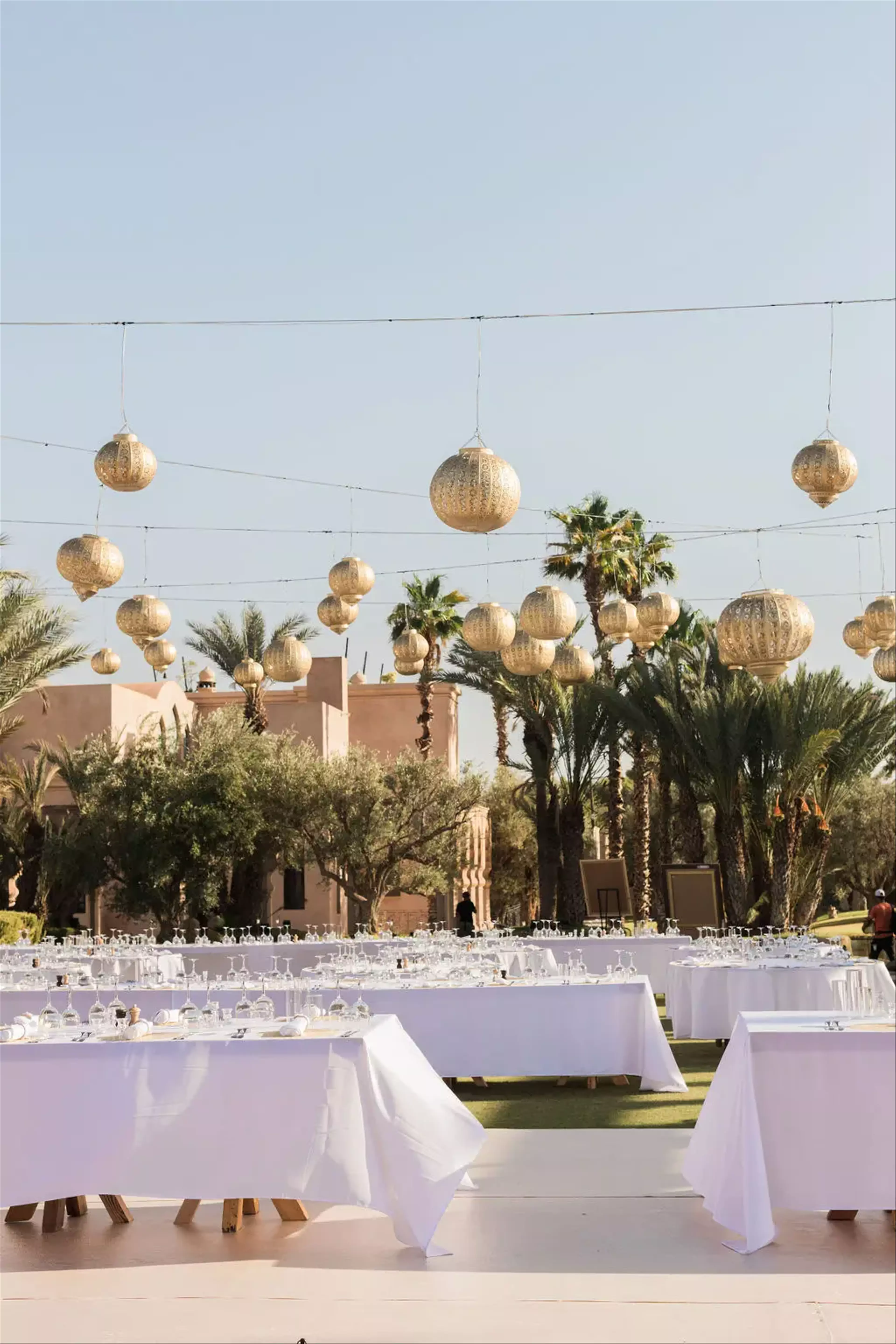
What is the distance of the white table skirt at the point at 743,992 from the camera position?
1230 centimetres

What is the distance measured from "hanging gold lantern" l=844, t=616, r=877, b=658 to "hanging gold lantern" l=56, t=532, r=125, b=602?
965cm

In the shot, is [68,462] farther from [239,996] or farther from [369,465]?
[239,996]

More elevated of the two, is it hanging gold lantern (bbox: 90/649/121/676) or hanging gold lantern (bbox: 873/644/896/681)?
hanging gold lantern (bbox: 90/649/121/676)

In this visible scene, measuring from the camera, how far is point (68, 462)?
15.8 meters

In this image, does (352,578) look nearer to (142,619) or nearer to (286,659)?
(142,619)

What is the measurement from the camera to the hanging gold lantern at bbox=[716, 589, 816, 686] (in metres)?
11.9

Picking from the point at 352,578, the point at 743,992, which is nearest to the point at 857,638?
the point at 743,992

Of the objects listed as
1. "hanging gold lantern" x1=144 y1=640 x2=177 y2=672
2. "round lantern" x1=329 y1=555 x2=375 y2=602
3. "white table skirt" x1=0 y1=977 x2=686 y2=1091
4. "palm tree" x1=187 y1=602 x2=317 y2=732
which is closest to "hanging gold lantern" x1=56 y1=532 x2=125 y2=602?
"round lantern" x1=329 y1=555 x2=375 y2=602

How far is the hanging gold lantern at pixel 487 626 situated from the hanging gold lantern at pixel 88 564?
324 centimetres

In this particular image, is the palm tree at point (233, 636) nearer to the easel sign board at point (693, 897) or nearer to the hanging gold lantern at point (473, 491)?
the easel sign board at point (693, 897)

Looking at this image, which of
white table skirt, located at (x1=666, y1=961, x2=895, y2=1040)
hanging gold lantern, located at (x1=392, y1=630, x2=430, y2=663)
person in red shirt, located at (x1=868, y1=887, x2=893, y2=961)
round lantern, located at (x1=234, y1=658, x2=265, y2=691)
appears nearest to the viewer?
white table skirt, located at (x1=666, y1=961, x2=895, y2=1040)

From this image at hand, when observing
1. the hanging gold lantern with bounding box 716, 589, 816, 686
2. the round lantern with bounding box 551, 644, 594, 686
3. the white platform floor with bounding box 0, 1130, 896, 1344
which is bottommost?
the white platform floor with bounding box 0, 1130, 896, 1344

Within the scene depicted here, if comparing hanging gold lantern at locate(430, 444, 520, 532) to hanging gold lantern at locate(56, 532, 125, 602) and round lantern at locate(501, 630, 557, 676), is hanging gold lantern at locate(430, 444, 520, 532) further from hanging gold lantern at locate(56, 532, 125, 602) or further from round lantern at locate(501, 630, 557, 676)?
round lantern at locate(501, 630, 557, 676)

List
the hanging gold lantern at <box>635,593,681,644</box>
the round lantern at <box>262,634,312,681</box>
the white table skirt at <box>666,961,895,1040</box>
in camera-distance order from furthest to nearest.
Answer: the round lantern at <box>262,634,312,681</box>, the hanging gold lantern at <box>635,593,681,644</box>, the white table skirt at <box>666,961,895,1040</box>
